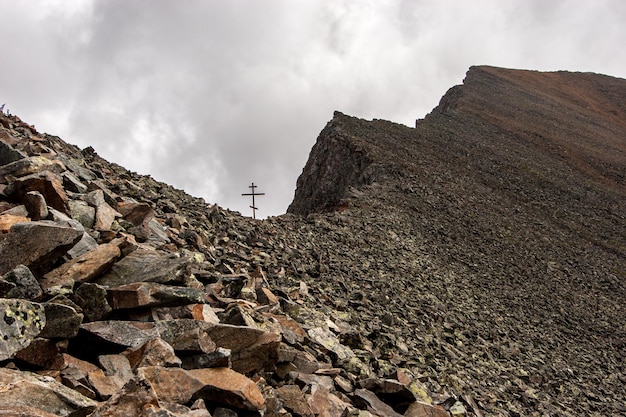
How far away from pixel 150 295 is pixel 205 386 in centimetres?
163

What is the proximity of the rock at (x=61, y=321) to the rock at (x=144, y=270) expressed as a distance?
1439 millimetres

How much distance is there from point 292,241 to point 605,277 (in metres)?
17.1

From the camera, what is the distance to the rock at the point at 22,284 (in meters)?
4.78

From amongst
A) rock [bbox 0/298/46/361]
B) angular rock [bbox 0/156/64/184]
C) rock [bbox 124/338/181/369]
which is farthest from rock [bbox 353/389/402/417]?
angular rock [bbox 0/156/64/184]

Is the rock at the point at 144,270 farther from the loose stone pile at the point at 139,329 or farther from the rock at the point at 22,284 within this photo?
the rock at the point at 22,284

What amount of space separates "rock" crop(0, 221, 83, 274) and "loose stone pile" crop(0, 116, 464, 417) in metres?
0.01

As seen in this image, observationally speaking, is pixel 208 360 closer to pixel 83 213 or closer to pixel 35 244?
pixel 35 244

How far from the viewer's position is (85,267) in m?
5.83

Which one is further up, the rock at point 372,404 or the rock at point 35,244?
the rock at point 35,244

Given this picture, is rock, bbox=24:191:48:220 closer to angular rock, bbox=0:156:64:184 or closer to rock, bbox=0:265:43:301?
angular rock, bbox=0:156:64:184

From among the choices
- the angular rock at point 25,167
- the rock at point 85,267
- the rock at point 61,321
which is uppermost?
the angular rock at point 25,167

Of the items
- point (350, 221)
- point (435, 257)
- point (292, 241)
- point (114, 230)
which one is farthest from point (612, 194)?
point (114, 230)

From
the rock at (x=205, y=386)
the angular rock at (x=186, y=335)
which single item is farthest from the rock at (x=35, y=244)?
the rock at (x=205, y=386)

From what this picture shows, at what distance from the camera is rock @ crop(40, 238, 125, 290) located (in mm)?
5477
